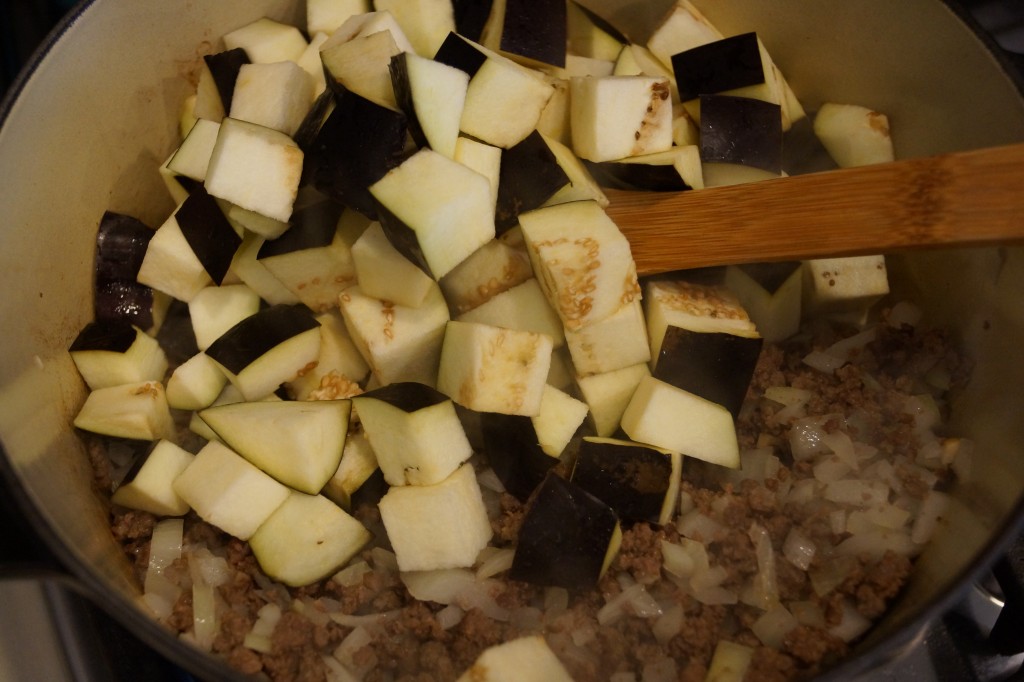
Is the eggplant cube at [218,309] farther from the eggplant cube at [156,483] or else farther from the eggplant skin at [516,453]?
the eggplant skin at [516,453]

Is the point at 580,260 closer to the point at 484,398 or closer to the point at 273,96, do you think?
the point at 484,398

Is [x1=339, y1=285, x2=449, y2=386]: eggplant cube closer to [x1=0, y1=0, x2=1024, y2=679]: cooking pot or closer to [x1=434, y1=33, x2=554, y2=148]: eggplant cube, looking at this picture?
[x1=434, y1=33, x2=554, y2=148]: eggplant cube

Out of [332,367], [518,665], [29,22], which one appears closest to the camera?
[518,665]

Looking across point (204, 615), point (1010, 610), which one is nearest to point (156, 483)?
point (204, 615)

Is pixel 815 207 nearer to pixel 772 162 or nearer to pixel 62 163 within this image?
pixel 772 162

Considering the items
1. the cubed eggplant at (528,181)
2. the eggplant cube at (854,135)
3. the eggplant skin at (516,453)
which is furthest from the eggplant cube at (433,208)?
the eggplant cube at (854,135)

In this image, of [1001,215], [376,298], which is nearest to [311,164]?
[376,298]
